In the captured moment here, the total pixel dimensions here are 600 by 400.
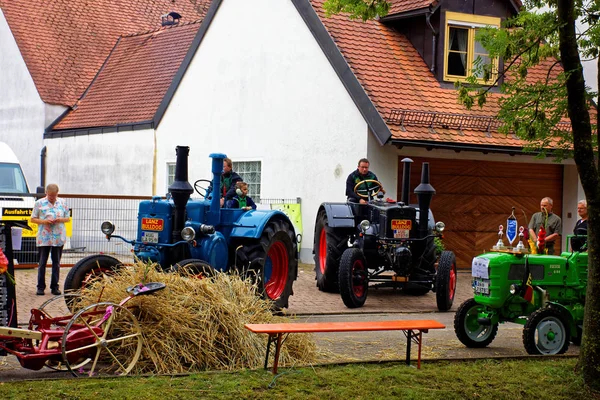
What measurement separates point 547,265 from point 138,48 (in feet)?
74.8

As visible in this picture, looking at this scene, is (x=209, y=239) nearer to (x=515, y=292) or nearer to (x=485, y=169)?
(x=515, y=292)

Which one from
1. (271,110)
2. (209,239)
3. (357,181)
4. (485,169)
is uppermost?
(271,110)

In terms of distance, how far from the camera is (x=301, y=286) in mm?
17781

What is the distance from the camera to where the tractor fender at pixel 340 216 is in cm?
1659

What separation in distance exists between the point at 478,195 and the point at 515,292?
10870mm

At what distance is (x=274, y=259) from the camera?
14344mm

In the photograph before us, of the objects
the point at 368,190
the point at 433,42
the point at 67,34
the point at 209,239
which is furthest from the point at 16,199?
the point at 67,34

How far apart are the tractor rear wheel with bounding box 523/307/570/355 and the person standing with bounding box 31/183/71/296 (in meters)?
7.62

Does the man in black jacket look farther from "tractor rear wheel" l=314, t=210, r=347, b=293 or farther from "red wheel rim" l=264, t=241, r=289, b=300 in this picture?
"tractor rear wheel" l=314, t=210, r=347, b=293

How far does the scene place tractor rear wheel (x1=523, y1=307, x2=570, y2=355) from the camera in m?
10.7

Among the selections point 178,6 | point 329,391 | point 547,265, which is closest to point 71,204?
point 547,265

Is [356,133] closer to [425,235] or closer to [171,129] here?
[425,235]

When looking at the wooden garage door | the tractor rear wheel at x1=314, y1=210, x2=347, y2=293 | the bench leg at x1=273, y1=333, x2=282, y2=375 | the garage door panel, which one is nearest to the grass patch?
the bench leg at x1=273, y1=333, x2=282, y2=375

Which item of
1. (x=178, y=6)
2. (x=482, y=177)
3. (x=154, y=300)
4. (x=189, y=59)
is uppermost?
(x=178, y=6)
